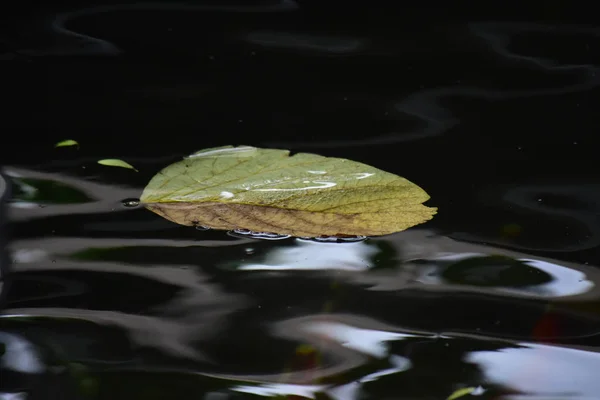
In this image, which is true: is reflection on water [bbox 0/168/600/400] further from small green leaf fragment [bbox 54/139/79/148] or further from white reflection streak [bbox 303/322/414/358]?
small green leaf fragment [bbox 54/139/79/148]

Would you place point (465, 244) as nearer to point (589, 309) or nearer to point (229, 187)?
point (589, 309)

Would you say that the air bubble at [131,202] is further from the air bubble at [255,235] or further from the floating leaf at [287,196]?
the air bubble at [255,235]

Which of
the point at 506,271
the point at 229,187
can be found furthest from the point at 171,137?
the point at 506,271

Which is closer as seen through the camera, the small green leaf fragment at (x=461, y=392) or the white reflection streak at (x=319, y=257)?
the small green leaf fragment at (x=461, y=392)

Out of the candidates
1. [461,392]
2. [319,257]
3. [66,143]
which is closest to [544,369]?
[461,392]

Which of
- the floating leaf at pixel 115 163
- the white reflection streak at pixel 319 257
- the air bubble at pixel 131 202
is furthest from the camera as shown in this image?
the floating leaf at pixel 115 163

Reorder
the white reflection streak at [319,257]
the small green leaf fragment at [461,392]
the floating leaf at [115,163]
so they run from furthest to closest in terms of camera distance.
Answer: the floating leaf at [115,163], the white reflection streak at [319,257], the small green leaf fragment at [461,392]

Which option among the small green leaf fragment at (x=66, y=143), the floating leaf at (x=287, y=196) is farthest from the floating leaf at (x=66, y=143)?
the floating leaf at (x=287, y=196)
